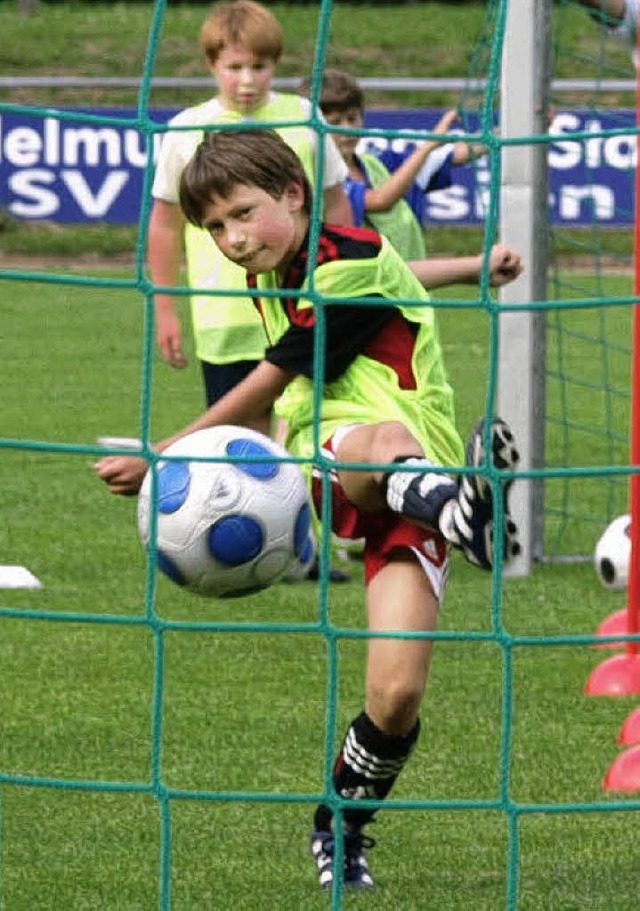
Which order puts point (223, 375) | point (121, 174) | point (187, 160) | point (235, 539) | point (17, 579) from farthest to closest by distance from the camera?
point (121, 174), point (17, 579), point (223, 375), point (187, 160), point (235, 539)

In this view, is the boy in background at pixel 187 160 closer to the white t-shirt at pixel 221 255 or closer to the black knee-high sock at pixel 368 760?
the white t-shirt at pixel 221 255

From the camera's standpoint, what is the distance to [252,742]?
209 inches

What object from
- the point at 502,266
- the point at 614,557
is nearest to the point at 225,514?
the point at 502,266

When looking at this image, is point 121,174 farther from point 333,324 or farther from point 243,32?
point 333,324

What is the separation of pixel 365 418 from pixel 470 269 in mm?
468

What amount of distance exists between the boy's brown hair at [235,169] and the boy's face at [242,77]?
215cm

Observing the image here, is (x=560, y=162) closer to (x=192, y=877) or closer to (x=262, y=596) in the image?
(x=262, y=596)

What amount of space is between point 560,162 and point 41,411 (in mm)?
6368

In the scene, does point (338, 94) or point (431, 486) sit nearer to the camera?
point (431, 486)

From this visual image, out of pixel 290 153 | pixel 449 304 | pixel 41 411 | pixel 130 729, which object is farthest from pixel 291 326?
pixel 41 411

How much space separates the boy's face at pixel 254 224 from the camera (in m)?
4.07

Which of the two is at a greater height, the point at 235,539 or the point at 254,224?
the point at 254,224

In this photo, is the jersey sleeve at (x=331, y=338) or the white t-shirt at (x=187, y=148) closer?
the jersey sleeve at (x=331, y=338)

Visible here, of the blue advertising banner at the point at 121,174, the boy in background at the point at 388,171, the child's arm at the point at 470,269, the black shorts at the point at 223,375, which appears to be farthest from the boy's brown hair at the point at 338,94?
the blue advertising banner at the point at 121,174
